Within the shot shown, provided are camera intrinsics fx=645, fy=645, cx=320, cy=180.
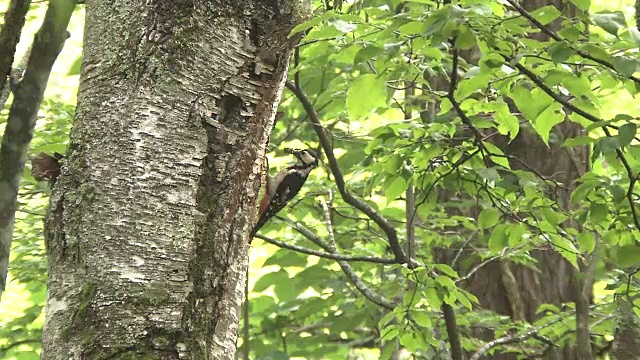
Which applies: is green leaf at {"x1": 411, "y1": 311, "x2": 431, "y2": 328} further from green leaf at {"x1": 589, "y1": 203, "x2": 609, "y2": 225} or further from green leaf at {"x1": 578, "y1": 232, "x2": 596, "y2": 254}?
green leaf at {"x1": 589, "y1": 203, "x2": 609, "y2": 225}

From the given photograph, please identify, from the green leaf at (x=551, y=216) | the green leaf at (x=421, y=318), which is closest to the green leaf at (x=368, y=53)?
the green leaf at (x=551, y=216)

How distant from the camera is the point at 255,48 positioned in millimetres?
1181

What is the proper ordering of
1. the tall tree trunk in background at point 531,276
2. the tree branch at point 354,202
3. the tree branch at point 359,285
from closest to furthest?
the tree branch at point 354,202, the tree branch at point 359,285, the tall tree trunk in background at point 531,276

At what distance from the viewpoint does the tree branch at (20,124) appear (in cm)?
152

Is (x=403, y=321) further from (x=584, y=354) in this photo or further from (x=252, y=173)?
(x=252, y=173)

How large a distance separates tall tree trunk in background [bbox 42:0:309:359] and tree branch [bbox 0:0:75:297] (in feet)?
1.35

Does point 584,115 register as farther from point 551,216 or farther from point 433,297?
point 433,297

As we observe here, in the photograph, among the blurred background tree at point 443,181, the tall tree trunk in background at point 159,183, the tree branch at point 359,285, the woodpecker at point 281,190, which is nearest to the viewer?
the tall tree trunk in background at point 159,183

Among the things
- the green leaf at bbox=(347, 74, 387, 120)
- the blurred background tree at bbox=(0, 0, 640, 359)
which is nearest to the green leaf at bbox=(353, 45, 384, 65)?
the blurred background tree at bbox=(0, 0, 640, 359)

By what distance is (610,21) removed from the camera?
4.33ft

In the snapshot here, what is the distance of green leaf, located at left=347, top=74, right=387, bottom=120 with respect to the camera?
67.6 inches

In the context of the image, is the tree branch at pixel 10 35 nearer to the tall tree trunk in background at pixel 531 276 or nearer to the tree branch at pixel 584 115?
the tree branch at pixel 584 115

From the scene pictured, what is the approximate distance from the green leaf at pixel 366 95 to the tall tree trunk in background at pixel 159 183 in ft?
1.82

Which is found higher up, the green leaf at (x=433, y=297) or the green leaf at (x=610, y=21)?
the green leaf at (x=610, y=21)
